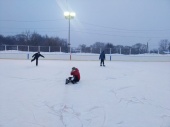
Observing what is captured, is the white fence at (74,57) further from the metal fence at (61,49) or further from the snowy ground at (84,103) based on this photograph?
the snowy ground at (84,103)

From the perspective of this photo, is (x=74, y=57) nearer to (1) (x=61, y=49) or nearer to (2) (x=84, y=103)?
(1) (x=61, y=49)

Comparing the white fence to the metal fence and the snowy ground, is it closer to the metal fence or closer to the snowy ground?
the metal fence

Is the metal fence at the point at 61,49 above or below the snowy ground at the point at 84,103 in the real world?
above

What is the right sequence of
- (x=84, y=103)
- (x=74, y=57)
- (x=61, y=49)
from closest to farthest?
(x=84, y=103), (x=74, y=57), (x=61, y=49)

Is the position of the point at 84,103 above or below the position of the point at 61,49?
below

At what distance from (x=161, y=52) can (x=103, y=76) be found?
16815 millimetres

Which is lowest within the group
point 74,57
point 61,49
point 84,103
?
point 84,103

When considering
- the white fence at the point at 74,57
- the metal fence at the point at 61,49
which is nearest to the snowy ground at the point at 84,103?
the white fence at the point at 74,57

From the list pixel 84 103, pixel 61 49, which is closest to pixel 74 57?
pixel 61 49

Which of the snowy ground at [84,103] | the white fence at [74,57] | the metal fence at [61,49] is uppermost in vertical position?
the metal fence at [61,49]

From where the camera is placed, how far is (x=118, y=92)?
8.55 m

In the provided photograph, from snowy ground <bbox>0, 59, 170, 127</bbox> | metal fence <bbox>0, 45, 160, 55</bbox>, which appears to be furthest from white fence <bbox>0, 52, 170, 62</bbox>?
snowy ground <bbox>0, 59, 170, 127</bbox>

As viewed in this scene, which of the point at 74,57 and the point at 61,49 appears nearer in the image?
the point at 74,57

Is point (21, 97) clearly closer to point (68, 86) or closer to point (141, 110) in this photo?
point (68, 86)
